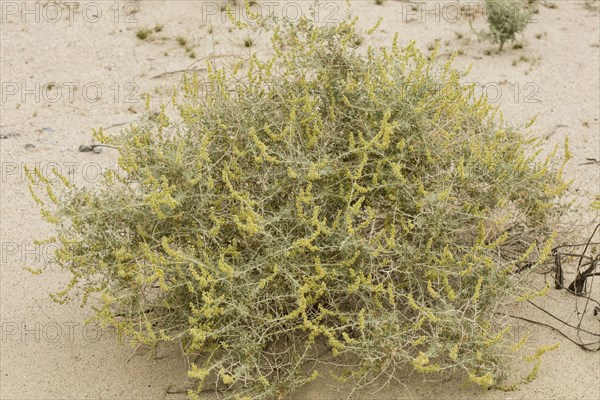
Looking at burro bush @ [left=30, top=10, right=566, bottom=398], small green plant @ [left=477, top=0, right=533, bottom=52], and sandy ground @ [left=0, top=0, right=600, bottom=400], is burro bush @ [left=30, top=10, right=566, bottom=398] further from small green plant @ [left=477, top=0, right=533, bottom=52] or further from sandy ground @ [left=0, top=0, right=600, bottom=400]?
small green plant @ [left=477, top=0, right=533, bottom=52]

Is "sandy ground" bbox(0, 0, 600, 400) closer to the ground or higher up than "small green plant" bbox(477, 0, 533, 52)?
closer to the ground

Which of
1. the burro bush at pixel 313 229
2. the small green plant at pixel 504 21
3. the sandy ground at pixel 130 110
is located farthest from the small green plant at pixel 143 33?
the burro bush at pixel 313 229

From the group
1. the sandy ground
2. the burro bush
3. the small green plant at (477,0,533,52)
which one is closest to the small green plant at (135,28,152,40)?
the sandy ground

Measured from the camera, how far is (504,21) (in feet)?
19.4

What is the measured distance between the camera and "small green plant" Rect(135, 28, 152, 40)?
6188 mm

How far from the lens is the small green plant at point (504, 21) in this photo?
5.86 meters

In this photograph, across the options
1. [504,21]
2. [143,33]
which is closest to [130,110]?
[143,33]

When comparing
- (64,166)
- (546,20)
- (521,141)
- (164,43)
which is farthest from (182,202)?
(546,20)

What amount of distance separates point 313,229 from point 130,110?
9.43ft

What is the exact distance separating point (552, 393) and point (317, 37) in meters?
1.71

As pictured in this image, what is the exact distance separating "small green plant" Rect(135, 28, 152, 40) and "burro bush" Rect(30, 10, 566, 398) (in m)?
3.19

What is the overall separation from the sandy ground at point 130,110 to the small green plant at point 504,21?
5.7 inches

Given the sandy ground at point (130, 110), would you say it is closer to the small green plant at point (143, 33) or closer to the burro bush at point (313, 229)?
the small green plant at point (143, 33)

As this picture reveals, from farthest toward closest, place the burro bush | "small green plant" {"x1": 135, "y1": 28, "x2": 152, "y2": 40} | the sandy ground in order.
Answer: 1. "small green plant" {"x1": 135, "y1": 28, "x2": 152, "y2": 40}
2. the sandy ground
3. the burro bush
